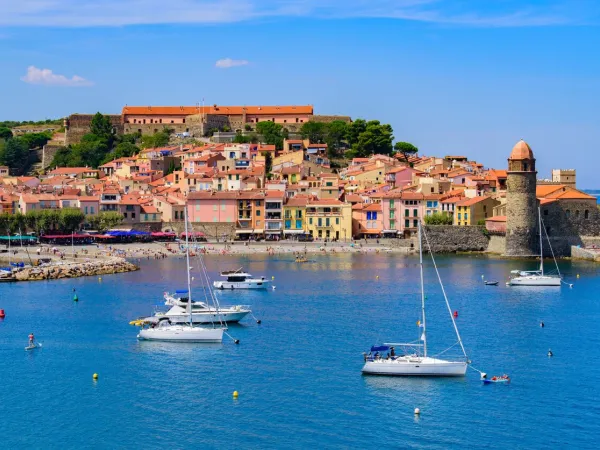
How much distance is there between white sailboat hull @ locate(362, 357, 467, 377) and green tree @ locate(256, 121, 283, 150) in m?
67.9

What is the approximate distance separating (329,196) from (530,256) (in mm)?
17424

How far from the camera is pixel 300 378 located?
2662 cm

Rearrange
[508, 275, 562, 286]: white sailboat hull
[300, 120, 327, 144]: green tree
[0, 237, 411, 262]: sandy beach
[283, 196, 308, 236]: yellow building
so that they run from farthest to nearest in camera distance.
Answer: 1. [300, 120, 327, 144]: green tree
2. [283, 196, 308, 236]: yellow building
3. [0, 237, 411, 262]: sandy beach
4. [508, 275, 562, 286]: white sailboat hull

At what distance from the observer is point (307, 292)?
4262cm

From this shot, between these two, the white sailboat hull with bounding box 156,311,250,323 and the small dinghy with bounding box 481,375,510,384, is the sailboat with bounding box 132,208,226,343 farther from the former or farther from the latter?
the small dinghy with bounding box 481,375,510,384

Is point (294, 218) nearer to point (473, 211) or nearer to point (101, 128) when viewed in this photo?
point (473, 211)

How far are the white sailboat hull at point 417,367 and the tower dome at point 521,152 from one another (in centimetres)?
3211

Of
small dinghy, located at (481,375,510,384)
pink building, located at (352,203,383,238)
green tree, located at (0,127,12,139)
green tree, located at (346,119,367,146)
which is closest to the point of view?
small dinghy, located at (481,375,510,384)

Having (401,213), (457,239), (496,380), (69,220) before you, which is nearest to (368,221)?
(401,213)

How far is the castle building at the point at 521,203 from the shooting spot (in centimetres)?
5622

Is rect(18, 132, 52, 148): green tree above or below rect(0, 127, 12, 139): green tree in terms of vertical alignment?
below

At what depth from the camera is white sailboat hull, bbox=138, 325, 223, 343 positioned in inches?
1222

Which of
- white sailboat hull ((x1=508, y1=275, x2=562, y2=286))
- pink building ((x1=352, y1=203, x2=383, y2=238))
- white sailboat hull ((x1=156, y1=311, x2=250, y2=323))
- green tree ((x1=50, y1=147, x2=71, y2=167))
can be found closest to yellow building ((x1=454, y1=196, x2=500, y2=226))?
pink building ((x1=352, y1=203, x2=383, y2=238))

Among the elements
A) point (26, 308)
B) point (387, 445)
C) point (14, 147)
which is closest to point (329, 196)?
point (26, 308)
